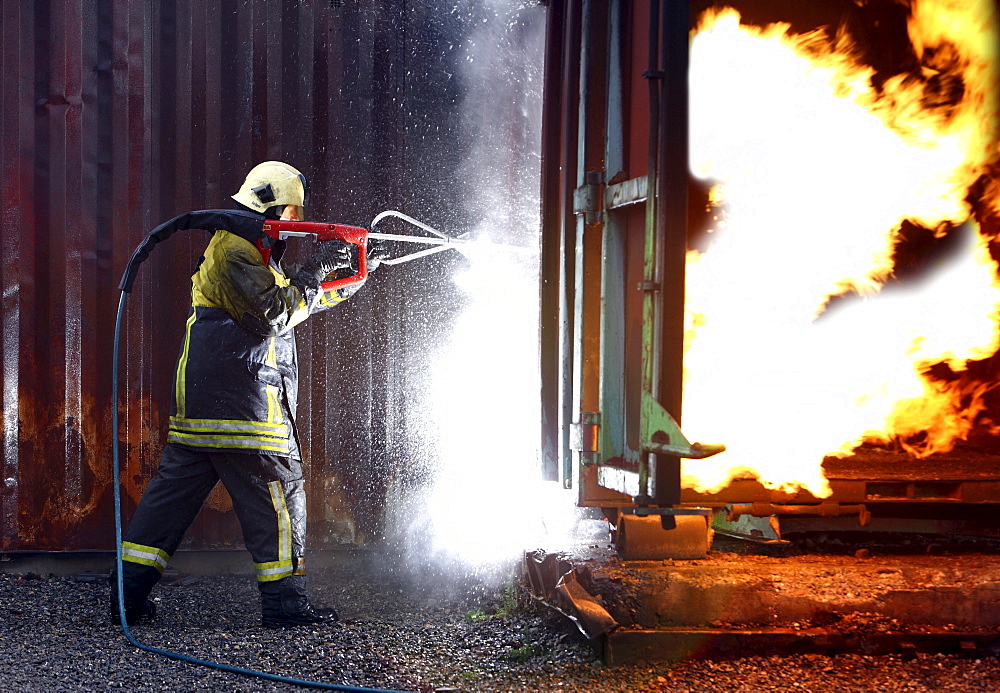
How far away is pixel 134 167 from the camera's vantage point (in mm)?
4637

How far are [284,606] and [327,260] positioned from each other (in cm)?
154

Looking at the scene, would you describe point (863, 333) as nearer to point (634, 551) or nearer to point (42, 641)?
point (634, 551)

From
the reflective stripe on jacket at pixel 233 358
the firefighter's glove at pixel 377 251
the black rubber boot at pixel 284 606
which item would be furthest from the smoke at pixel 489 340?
the reflective stripe on jacket at pixel 233 358

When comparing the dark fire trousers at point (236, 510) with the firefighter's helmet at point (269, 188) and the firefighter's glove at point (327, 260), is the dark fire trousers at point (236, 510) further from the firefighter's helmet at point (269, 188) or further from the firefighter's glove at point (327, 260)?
the firefighter's helmet at point (269, 188)

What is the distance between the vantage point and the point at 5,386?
4633 millimetres

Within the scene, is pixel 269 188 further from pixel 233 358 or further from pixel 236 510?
pixel 236 510

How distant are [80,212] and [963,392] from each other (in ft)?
15.4

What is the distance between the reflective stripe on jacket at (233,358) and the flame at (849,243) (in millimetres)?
1904

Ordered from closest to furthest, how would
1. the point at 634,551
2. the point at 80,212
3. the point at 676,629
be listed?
the point at 676,629
the point at 634,551
the point at 80,212

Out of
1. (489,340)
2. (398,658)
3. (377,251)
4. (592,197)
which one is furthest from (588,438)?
(377,251)

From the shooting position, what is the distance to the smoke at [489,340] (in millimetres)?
4789

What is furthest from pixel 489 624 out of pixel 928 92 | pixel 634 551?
pixel 928 92

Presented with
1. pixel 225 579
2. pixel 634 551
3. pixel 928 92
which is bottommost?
pixel 225 579

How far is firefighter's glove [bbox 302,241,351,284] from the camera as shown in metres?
3.98
